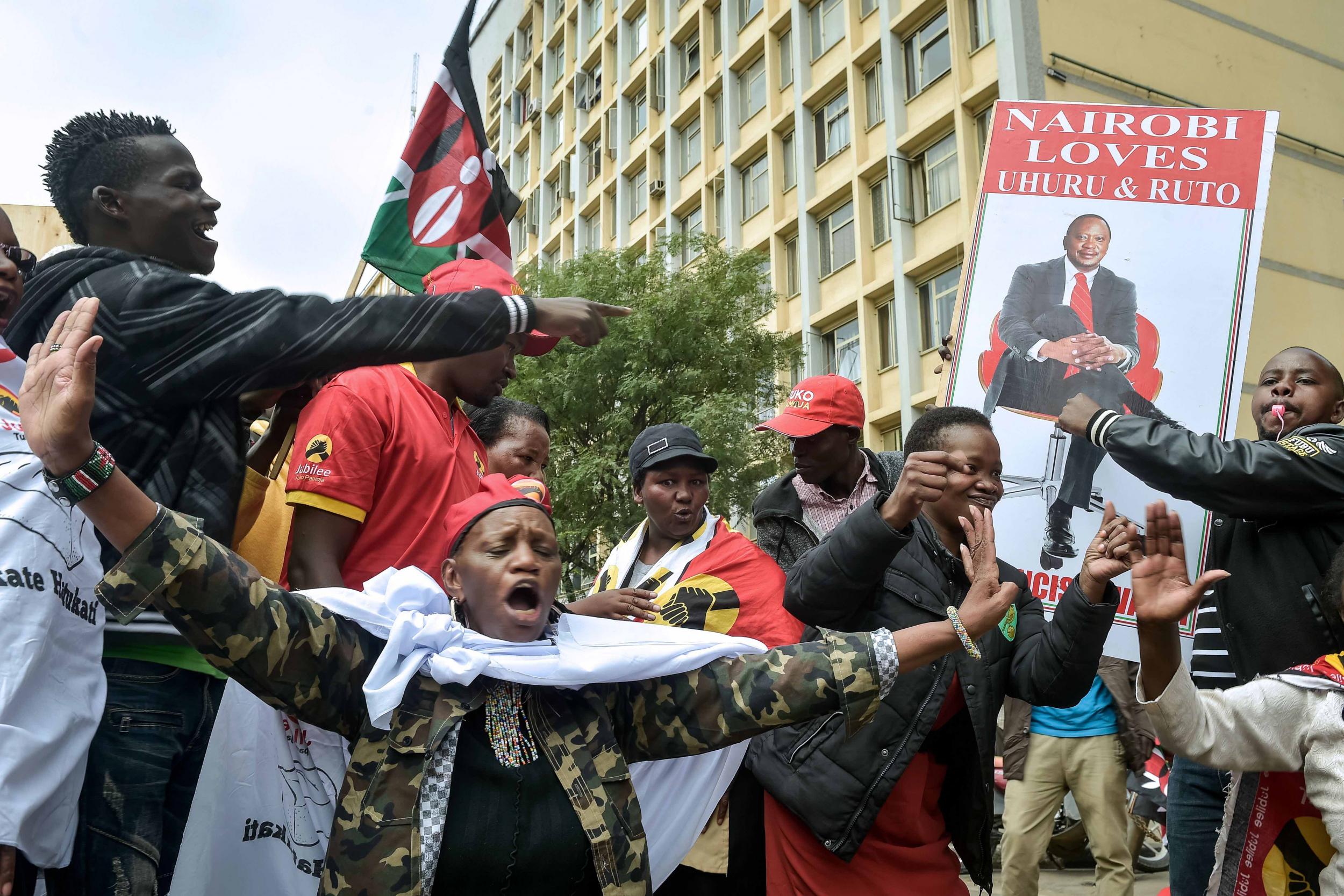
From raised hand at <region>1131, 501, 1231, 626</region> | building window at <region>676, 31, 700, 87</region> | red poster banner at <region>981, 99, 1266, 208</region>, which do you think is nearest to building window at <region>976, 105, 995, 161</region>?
building window at <region>676, 31, 700, 87</region>

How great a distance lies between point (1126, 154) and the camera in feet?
14.4

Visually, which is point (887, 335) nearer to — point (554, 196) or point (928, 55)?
point (928, 55)

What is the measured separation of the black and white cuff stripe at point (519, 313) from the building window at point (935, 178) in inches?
784

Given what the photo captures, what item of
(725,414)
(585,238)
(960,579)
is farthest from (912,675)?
(585,238)

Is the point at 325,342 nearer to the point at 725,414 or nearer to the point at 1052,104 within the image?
the point at 1052,104

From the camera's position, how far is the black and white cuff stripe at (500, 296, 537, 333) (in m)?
2.52

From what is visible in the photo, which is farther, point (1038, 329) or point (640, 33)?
point (640, 33)

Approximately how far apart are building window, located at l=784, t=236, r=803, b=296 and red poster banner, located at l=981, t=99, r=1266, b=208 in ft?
70.7

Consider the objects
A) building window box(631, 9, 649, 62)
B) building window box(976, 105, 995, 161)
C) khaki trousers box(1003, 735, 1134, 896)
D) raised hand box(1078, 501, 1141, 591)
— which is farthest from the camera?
building window box(631, 9, 649, 62)

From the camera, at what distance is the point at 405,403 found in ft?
10.1

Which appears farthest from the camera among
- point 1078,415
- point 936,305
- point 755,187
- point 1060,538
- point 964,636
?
point 755,187

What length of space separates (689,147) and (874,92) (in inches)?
303

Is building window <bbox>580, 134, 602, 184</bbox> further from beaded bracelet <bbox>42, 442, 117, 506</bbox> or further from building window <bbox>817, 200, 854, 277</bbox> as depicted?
beaded bracelet <bbox>42, 442, 117, 506</bbox>

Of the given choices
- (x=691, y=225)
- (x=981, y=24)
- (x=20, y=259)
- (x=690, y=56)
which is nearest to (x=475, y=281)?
(x=20, y=259)
